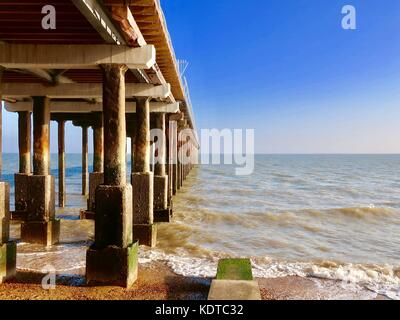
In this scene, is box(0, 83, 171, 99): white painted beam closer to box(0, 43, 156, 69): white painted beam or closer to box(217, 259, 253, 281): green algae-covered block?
box(0, 43, 156, 69): white painted beam

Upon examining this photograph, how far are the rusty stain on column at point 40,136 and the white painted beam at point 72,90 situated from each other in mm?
212

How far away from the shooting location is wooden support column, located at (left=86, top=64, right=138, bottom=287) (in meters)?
6.07

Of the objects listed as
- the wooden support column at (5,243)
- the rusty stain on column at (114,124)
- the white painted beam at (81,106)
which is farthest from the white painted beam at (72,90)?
the rusty stain on column at (114,124)

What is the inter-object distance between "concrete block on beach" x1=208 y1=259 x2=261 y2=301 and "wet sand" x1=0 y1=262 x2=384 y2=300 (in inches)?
18.9

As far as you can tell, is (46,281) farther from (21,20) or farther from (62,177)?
(62,177)

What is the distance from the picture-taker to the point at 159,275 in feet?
23.8

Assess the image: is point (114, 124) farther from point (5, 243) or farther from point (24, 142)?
point (24, 142)

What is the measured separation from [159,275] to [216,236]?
5.38 m

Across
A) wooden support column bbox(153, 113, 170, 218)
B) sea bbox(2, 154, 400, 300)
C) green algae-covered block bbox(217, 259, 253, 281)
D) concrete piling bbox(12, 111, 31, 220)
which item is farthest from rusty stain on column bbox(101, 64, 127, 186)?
concrete piling bbox(12, 111, 31, 220)

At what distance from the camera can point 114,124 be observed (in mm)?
6129

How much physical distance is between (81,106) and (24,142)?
6.91 ft

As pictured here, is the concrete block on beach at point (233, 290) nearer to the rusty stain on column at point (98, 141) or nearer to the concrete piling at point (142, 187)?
the concrete piling at point (142, 187)

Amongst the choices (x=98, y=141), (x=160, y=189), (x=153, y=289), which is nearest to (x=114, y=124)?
(x=153, y=289)

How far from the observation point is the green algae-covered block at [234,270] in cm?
594
